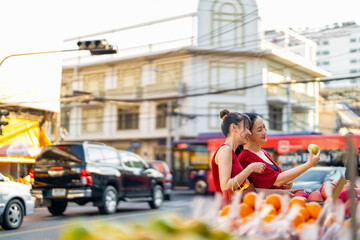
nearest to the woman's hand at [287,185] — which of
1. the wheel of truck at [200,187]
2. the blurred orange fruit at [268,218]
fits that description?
the blurred orange fruit at [268,218]

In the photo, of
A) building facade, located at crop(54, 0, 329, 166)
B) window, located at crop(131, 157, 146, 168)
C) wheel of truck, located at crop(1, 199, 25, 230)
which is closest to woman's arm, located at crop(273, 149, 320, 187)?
wheel of truck, located at crop(1, 199, 25, 230)

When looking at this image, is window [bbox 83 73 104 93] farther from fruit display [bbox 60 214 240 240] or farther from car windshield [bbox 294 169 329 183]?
fruit display [bbox 60 214 240 240]

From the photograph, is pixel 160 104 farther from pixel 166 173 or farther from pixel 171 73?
pixel 166 173

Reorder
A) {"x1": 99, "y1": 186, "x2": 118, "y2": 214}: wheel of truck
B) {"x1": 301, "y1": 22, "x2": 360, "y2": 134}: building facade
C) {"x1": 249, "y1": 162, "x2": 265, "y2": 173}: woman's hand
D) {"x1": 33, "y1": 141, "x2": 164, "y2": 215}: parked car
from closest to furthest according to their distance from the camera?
{"x1": 249, "y1": 162, "x2": 265, "y2": 173}: woman's hand
{"x1": 33, "y1": 141, "x2": 164, "y2": 215}: parked car
{"x1": 99, "y1": 186, "x2": 118, "y2": 214}: wheel of truck
{"x1": 301, "y1": 22, "x2": 360, "y2": 134}: building facade

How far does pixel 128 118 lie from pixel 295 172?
39.0 meters

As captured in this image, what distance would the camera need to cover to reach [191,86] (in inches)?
1515

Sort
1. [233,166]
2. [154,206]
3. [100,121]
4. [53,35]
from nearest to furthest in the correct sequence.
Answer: [233,166] < [154,206] < [53,35] < [100,121]

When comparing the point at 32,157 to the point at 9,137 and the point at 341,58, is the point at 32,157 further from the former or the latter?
the point at 341,58

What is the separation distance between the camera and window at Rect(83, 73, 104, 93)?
44.0 metres

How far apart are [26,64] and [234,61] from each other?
19705 mm

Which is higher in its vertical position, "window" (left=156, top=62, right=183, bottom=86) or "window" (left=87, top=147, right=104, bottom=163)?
"window" (left=156, top=62, right=183, bottom=86)

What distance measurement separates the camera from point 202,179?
27.8 metres

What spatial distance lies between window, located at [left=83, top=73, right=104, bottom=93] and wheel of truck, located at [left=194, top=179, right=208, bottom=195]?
18650mm

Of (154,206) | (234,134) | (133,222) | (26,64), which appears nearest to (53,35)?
(26,64)
